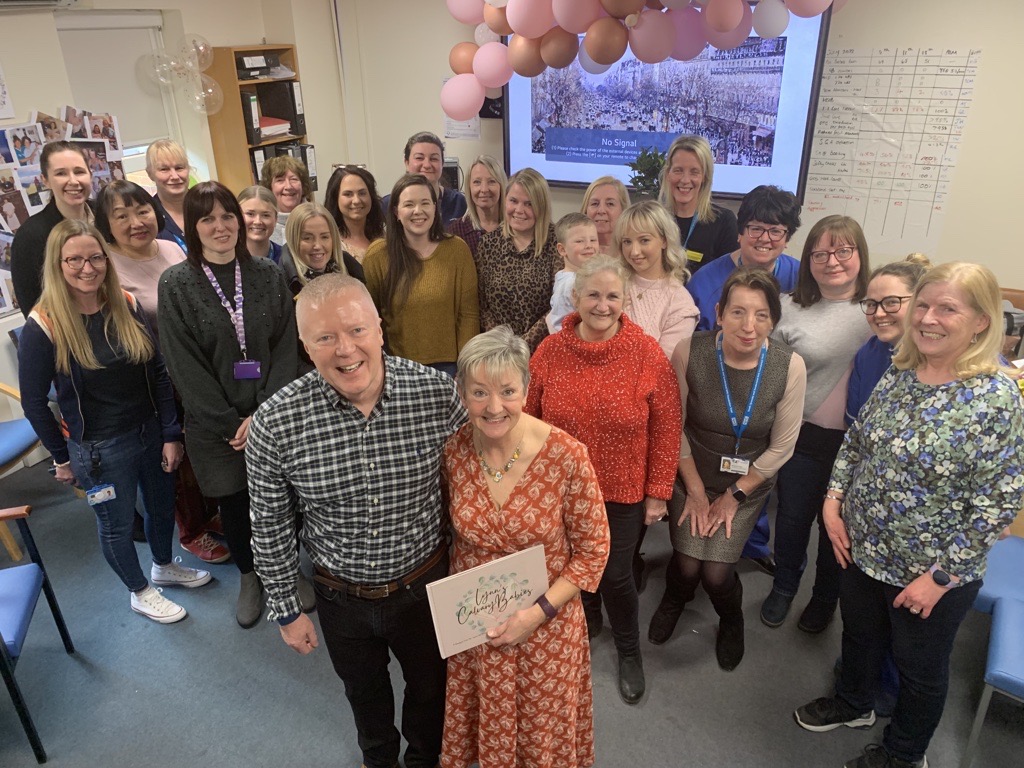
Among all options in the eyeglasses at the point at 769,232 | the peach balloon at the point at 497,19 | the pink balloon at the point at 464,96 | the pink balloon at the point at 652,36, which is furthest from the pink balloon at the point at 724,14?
the pink balloon at the point at 464,96

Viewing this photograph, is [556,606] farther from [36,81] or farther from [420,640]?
[36,81]

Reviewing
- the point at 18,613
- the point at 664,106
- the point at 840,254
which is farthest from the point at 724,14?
the point at 18,613

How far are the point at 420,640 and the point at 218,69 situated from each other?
4.81 m

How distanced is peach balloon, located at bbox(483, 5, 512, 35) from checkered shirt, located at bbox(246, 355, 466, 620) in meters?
3.30

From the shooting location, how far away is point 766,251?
2764 mm

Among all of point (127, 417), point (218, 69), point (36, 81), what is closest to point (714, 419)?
point (127, 417)

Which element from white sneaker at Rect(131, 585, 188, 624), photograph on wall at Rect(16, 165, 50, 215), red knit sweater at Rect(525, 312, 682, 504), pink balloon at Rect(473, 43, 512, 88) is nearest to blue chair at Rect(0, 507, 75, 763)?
white sneaker at Rect(131, 585, 188, 624)

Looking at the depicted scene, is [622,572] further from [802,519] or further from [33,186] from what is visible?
[33,186]

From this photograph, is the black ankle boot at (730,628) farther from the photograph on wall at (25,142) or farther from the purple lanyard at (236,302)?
the photograph on wall at (25,142)

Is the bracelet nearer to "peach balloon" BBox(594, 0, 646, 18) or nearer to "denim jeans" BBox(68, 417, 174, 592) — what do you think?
"denim jeans" BBox(68, 417, 174, 592)

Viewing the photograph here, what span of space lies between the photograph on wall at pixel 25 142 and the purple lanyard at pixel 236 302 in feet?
7.30

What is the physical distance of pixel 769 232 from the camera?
272 cm

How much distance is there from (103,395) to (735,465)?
2.24 meters

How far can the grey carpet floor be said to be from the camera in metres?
2.28
